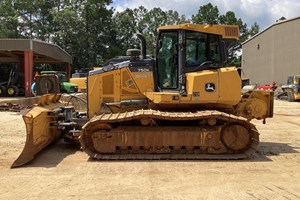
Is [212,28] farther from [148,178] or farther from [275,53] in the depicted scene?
[275,53]

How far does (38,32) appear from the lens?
222ft

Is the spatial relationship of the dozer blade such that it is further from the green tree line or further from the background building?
the green tree line

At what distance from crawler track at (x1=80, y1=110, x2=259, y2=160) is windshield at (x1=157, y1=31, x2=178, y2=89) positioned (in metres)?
1.07

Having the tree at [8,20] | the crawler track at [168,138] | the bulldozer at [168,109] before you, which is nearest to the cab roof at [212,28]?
the bulldozer at [168,109]

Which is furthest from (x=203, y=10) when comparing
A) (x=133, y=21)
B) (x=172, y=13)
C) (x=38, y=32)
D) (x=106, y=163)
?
(x=106, y=163)

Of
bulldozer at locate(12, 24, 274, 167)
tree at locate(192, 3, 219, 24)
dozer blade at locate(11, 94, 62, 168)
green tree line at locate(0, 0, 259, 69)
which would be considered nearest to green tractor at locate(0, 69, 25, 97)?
green tree line at locate(0, 0, 259, 69)

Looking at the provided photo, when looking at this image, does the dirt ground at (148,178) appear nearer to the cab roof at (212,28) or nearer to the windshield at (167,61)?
the windshield at (167,61)

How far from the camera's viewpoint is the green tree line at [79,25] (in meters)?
59.2

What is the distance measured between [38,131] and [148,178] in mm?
3081

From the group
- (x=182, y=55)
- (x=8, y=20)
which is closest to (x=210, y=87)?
(x=182, y=55)

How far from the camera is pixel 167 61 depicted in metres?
9.81

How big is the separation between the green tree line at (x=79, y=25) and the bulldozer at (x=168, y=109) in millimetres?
45067

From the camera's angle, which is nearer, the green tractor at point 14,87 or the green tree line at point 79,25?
the green tractor at point 14,87

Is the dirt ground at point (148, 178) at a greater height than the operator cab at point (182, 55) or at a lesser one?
lesser
